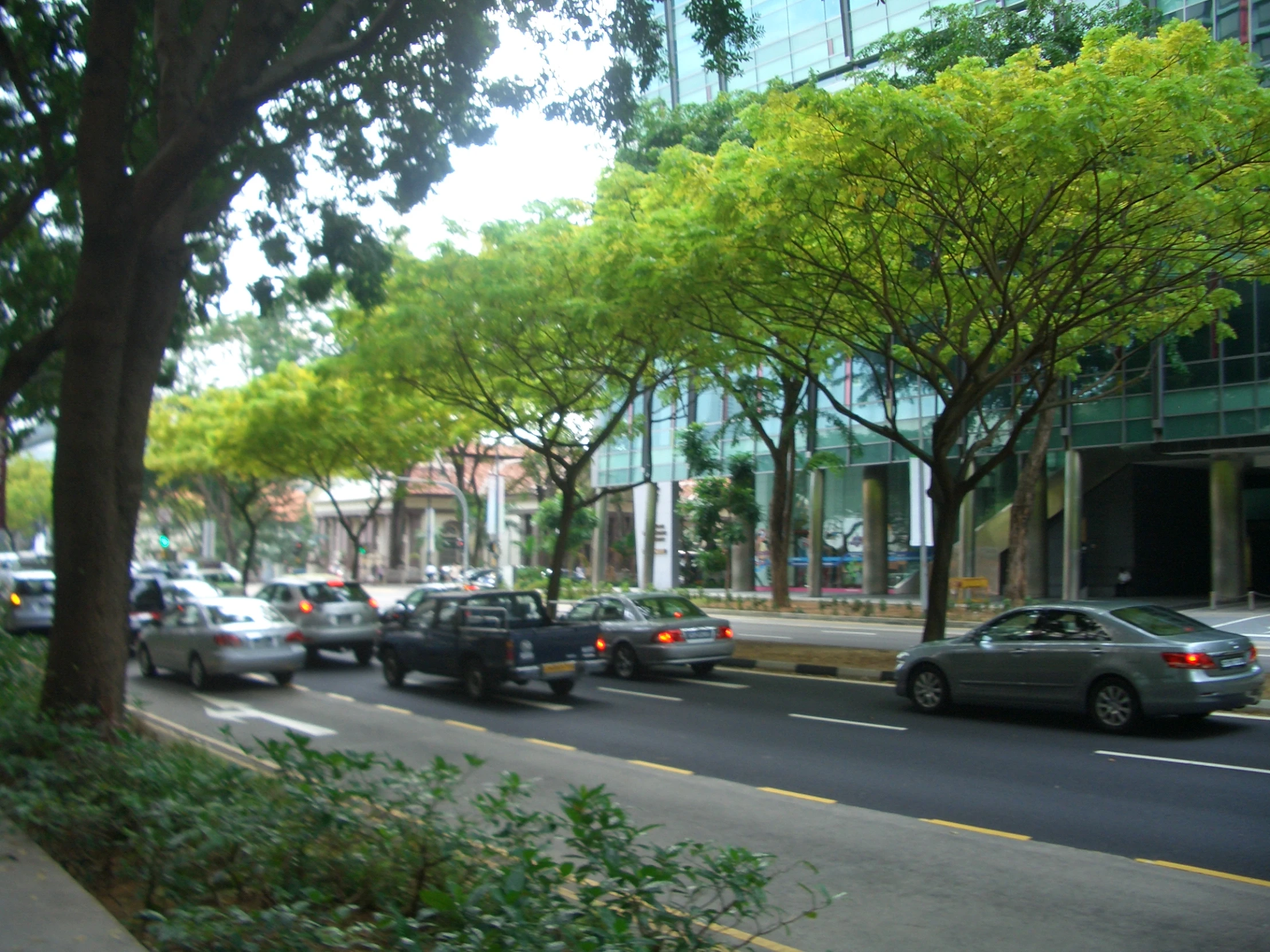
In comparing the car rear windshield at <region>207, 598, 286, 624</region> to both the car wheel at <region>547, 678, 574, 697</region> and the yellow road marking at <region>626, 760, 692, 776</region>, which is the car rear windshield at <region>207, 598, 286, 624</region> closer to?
the car wheel at <region>547, 678, 574, 697</region>

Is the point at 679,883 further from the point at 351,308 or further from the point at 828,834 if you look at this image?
the point at 351,308

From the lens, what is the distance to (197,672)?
57.0 feet

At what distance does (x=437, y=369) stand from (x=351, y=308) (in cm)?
259

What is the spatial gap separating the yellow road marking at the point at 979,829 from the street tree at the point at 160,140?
661 cm

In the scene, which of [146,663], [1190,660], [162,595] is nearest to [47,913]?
[1190,660]

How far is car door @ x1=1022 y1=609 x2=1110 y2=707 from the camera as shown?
11812mm

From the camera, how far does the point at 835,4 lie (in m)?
31.1

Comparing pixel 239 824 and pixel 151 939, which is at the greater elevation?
pixel 239 824

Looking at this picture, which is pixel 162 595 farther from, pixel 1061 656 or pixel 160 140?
pixel 1061 656

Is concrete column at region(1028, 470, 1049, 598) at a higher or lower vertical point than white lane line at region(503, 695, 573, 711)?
higher

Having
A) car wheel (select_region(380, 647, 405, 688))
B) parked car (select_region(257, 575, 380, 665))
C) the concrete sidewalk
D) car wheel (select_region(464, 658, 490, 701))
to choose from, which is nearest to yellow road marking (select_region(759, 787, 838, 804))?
the concrete sidewalk

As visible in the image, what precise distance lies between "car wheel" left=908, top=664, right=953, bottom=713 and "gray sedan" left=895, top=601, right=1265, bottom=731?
0.01m

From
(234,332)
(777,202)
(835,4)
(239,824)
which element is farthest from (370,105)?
(234,332)

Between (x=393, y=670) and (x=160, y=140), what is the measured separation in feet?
34.3
